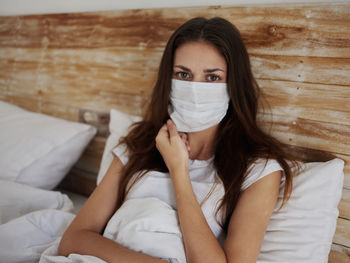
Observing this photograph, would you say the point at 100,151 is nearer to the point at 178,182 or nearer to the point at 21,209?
the point at 21,209

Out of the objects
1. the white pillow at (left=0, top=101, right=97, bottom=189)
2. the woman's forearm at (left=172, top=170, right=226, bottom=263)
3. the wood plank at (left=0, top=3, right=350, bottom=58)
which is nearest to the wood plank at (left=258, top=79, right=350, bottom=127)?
the wood plank at (left=0, top=3, right=350, bottom=58)

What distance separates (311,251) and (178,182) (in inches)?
18.2

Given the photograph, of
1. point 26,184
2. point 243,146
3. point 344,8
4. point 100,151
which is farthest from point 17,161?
point 344,8

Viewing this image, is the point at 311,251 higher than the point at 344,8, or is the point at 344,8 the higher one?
the point at 344,8

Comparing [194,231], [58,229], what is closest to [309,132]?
[194,231]

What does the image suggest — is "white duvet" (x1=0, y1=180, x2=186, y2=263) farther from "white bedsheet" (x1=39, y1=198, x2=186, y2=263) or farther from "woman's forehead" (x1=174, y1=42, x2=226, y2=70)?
"woman's forehead" (x1=174, y1=42, x2=226, y2=70)

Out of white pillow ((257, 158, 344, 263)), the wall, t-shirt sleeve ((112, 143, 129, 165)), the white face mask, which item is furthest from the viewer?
the wall

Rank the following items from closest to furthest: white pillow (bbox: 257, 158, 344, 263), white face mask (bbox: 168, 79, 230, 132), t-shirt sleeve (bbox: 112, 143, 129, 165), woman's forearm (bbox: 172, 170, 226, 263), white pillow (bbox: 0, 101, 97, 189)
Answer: woman's forearm (bbox: 172, 170, 226, 263) < white pillow (bbox: 257, 158, 344, 263) < white face mask (bbox: 168, 79, 230, 132) < t-shirt sleeve (bbox: 112, 143, 129, 165) < white pillow (bbox: 0, 101, 97, 189)

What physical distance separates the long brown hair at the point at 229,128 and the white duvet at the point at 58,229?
167 mm

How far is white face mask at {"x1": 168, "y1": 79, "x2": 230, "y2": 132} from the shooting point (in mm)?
1112

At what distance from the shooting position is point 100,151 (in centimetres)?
174

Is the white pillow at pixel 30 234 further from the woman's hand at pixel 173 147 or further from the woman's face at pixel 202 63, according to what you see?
the woman's face at pixel 202 63

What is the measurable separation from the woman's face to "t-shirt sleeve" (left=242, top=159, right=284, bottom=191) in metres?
0.32

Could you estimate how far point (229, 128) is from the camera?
1.22m
